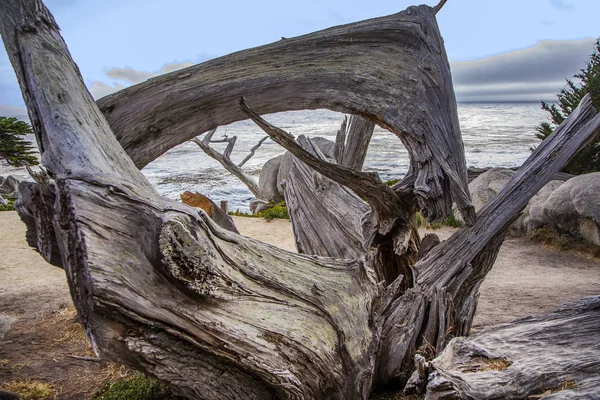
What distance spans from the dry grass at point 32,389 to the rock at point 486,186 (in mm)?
11233

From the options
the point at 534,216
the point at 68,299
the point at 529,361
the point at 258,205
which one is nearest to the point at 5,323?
the point at 68,299

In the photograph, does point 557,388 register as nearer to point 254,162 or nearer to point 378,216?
point 378,216

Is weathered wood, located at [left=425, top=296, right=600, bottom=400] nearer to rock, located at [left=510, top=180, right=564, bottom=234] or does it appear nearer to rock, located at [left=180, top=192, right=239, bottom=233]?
rock, located at [left=180, top=192, right=239, bottom=233]

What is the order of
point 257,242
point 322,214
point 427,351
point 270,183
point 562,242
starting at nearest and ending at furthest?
point 257,242, point 427,351, point 322,214, point 562,242, point 270,183

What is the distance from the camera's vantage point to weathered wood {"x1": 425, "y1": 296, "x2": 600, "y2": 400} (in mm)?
3084

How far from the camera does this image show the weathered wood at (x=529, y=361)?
308cm

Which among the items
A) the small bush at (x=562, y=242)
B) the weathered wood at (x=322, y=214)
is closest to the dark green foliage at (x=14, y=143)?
the weathered wood at (x=322, y=214)

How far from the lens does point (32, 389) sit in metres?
4.00

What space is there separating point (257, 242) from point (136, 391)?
1643 mm

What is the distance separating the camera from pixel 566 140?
185 inches

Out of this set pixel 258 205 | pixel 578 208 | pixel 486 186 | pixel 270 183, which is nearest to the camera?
pixel 578 208

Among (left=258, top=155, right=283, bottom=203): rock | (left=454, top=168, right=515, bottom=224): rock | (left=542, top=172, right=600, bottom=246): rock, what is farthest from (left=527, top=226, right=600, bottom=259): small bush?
(left=258, top=155, right=283, bottom=203): rock

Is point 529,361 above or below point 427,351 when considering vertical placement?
above

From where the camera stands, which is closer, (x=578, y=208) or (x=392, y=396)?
(x=392, y=396)
